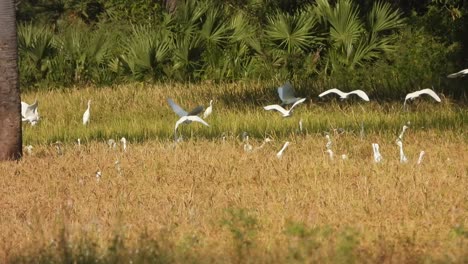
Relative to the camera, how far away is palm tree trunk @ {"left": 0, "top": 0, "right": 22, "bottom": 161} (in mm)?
10750

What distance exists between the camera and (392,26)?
18531 millimetres

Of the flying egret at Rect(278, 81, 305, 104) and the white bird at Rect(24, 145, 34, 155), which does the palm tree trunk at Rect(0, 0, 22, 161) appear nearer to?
the white bird at Rect(24, 145, 34, 155)

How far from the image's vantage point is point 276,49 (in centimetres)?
A: 1895

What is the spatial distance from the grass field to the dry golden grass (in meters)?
0.01

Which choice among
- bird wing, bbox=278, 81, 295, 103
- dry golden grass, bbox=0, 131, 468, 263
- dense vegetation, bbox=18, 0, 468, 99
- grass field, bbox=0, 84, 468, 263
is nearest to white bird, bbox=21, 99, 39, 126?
grass field, bbox=0, 84, 468, 263

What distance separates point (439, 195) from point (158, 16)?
61.5 feet

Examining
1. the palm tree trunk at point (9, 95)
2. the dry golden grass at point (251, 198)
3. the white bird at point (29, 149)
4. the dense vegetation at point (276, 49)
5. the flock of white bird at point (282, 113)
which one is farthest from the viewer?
the dense vegetation at point (276, 49)

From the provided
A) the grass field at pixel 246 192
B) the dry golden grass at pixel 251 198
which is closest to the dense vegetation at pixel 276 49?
the grass field at pixel 246 192

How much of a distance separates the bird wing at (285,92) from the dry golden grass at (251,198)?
2.19 metres

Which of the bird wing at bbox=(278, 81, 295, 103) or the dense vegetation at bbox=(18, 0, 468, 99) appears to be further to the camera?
the dense vegetation at bbox=(18, 0, 468, 99)

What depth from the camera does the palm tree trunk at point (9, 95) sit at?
10750mm

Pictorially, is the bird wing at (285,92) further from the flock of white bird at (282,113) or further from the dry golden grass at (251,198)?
the dry golden grass at (251,198)

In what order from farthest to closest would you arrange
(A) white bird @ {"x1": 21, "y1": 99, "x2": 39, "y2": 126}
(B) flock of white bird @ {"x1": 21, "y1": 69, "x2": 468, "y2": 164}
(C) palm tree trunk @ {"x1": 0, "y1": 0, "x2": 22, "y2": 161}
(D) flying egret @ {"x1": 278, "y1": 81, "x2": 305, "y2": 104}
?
1. (A) white bird @ {"x1": 21, "y1": 99, "x2": 39, "y2": 126}
2. (D) flying egret @ {"x1": 278, "y1": 81, "x2": 305, "y2": 104}
3. (C) palm tree trunk @ {"x1": 0, "y1": 0, "x2": 22, "y2": 161}
4. (B) flock of white bird @ {"x1": 21, "y1": 69, "x2": 468, "y2": 164}

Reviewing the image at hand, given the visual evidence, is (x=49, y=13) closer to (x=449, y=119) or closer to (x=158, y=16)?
(x=158, y=16)
